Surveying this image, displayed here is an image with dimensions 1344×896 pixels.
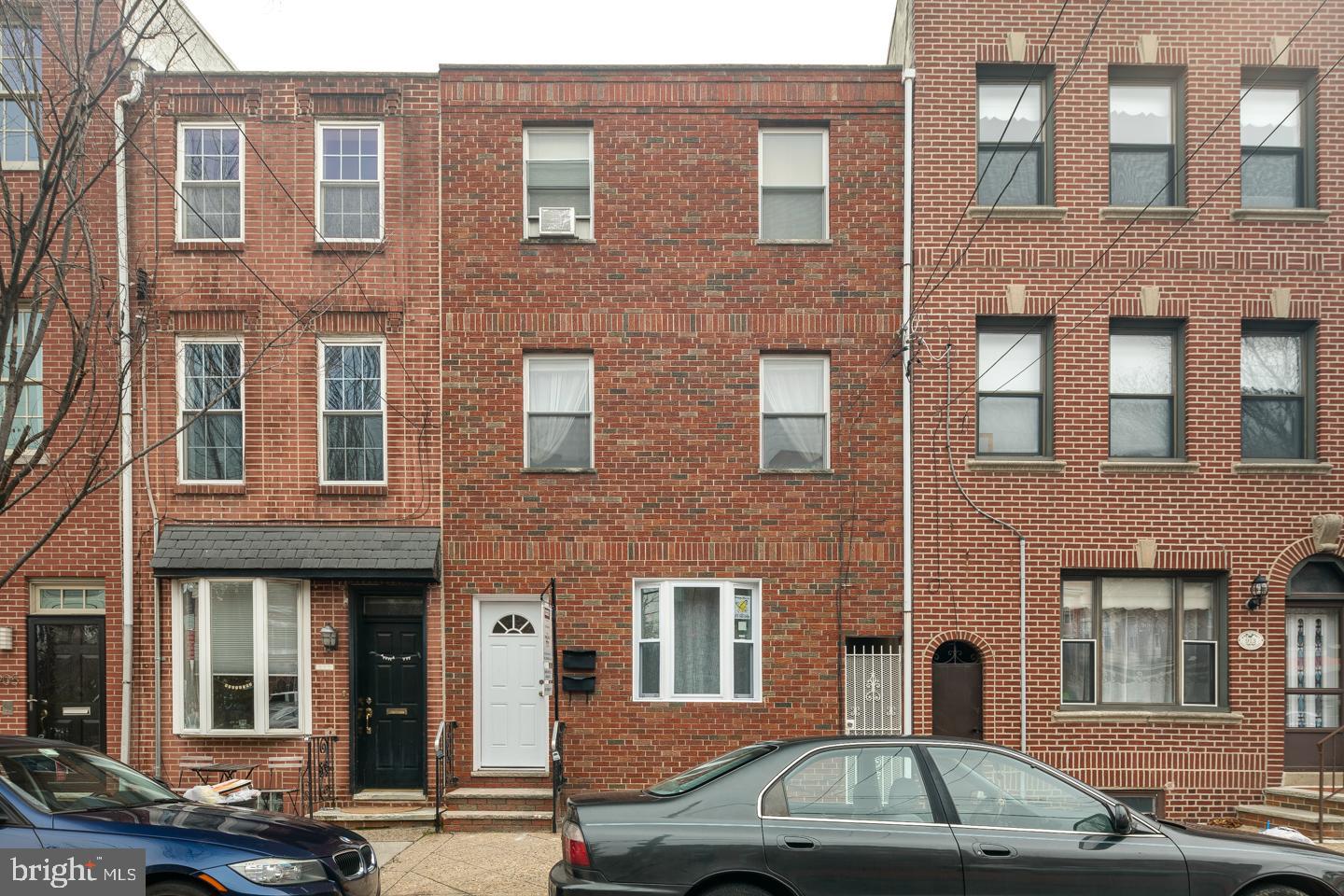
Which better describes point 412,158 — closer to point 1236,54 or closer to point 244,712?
point 244,712

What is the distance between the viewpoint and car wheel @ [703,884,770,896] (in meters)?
5.60

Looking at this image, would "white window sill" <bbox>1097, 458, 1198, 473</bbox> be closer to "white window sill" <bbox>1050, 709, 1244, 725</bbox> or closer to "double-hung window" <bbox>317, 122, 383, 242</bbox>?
"white window sill" <bbox>1050, 709, 1244, 725</bbox>

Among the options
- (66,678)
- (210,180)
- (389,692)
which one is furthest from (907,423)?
(66,678)

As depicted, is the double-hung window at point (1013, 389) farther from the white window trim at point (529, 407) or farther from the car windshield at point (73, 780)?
the car windshield at point (73, 780)

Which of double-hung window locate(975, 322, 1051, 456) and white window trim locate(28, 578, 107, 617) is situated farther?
double-hung window locate(975, 322, 1051, 456)

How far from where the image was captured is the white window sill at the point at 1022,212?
11250 mm

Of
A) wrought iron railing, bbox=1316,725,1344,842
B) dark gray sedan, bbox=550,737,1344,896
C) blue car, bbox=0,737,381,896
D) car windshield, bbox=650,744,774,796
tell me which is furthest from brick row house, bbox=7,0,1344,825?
dark gray sedan, bbox=550,737,1344,896

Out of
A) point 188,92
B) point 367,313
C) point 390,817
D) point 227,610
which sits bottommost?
point 390,817

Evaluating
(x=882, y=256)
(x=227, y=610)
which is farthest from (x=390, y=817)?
(x=882, y=256)

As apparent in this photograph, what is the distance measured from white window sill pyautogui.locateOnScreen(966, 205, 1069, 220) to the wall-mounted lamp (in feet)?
16.3

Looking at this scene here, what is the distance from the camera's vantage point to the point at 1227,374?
11219mm

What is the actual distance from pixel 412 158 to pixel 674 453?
502cm

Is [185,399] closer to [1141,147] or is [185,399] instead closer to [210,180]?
[210,180]

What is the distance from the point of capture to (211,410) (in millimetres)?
11445
